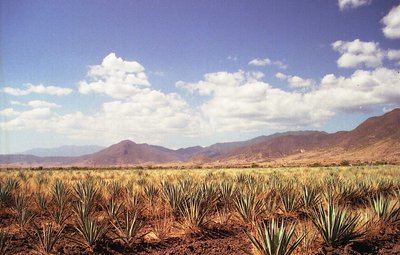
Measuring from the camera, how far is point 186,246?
626 centimetres

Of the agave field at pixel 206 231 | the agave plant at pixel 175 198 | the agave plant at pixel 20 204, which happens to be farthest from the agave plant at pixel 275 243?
the agave plant at pixel 20 204

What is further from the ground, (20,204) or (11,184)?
(11,184)

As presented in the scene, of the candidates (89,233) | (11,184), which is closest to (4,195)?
(11,184)

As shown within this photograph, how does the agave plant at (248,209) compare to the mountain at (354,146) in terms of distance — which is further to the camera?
the mountain at (354,146)

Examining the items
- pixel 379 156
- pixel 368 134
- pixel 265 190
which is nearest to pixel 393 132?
pixel 368 134

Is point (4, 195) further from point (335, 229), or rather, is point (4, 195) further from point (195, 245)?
point (335, 229)

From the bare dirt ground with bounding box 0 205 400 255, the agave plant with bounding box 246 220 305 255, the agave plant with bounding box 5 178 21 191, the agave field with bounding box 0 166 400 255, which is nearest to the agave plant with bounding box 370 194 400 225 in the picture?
the agave field with bounding box 0 166 400 255

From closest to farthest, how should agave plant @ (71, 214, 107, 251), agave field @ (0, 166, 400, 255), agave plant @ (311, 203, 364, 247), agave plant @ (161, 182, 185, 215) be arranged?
agave field @ (0, 166, 400, 255) < agave plant @ (71, 214, 107, 251) < agave plant @ (311, 203, 364, 247) < agave plant @ (161, 182, 185, 215)

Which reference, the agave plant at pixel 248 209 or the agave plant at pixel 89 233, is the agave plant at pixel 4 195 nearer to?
the agave plant at pixel 89 233

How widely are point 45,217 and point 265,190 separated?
643 cm

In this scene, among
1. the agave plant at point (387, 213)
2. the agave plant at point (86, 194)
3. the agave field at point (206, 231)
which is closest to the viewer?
the agave field at point (206, 231)

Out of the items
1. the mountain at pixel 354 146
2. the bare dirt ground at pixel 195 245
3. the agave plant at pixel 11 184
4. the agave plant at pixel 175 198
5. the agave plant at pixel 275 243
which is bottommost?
the bare dirt ground at pixel 195 245

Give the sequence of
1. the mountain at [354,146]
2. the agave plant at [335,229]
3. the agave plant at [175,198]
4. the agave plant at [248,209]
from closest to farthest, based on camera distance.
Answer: the agave plant at [335,229] < the agave plant at [248,209] < the agave plant at [175,198] < the mountain at [354,146]

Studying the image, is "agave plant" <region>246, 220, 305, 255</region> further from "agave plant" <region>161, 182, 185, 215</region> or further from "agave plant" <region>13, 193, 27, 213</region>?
"agave plant" <region>13, 193, 27, 213</region>
